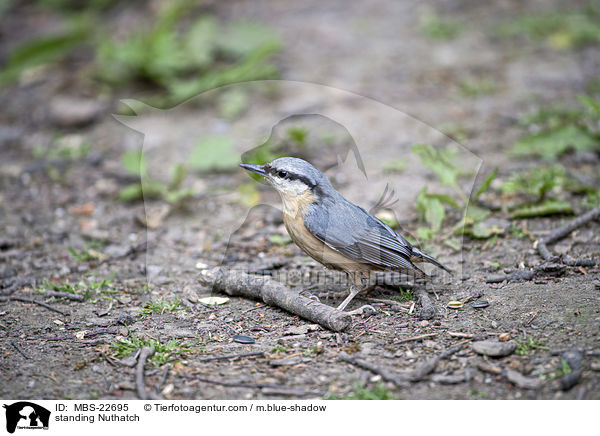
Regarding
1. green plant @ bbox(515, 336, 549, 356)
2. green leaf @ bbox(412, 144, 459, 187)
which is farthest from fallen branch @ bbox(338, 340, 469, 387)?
green leaf @ bbox(412, 144, 459, 187)

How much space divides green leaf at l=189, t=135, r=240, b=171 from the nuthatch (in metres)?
2.53

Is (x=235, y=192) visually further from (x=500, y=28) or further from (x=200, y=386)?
(x=500, y=28)

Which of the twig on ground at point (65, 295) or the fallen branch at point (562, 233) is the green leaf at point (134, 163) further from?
the fallen branch at point (562, 233)

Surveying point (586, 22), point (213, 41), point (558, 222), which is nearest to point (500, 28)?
→ point (586, 22)

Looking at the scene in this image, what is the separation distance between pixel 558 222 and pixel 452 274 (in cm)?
141

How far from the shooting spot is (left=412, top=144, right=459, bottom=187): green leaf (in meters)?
5.96

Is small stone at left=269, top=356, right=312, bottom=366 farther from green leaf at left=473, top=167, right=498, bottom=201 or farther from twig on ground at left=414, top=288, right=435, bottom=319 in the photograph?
green leaf at left=473, top=167, right=498, bottom=201

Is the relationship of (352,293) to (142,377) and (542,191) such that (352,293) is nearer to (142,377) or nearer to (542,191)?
(142,377)

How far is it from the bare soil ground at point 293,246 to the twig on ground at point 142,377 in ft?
0.16

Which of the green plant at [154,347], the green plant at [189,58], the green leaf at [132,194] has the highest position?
the green plant at [189,58]

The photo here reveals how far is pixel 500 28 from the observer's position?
35.0ft

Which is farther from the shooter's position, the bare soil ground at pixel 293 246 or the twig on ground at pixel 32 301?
the twig on ground at pixel 32 301

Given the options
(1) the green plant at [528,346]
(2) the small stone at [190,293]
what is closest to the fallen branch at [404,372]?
(1) the green plant at [528,346]

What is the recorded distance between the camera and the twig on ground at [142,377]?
147 inches
